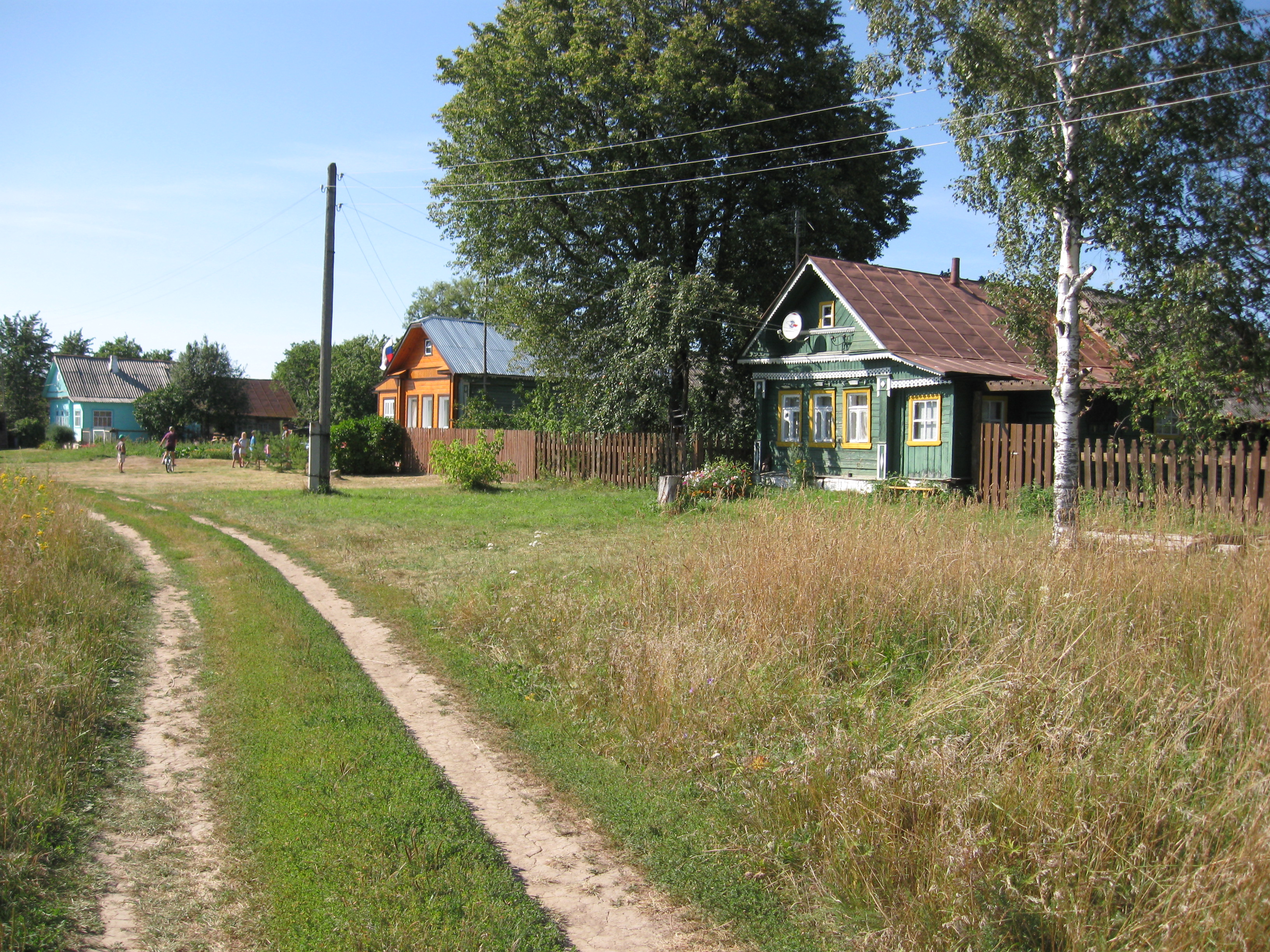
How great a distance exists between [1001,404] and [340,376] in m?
40.7

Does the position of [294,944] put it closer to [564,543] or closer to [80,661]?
[80,661]

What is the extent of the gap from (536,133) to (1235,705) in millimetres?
27019

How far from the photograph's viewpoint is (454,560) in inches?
474

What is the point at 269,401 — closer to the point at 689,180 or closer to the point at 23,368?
the point at 23,368

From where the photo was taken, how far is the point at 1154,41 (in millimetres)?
13016

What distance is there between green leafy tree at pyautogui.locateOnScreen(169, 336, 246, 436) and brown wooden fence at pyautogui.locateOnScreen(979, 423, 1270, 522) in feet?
153

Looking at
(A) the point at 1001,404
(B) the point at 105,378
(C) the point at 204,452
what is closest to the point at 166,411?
(C) the point at 204,452

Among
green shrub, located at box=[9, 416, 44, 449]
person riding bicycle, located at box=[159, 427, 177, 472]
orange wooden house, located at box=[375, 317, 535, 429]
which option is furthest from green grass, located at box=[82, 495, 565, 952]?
green shrub, located at box=[9, 416, 44, 449]

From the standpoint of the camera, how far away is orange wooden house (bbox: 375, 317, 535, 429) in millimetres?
39344

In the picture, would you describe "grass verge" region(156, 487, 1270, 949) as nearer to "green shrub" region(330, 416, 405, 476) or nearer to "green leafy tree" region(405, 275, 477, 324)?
"green shrub" region(330, 416, 405, 476)

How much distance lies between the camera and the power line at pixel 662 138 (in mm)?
24609

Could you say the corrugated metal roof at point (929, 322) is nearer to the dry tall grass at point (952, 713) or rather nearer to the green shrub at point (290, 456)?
the dry tall grass at point (952, 713)

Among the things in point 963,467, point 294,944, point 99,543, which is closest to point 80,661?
point 294,944

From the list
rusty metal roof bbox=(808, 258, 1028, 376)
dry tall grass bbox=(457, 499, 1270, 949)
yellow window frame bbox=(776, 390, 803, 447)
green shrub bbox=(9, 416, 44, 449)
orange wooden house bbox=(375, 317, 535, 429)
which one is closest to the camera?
dry tall grass bbox=(457, 499, 1270, 949)
